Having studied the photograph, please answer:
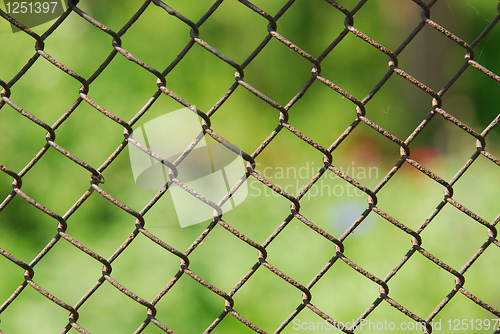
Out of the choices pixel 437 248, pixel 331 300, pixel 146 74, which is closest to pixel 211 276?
pixel 331 300

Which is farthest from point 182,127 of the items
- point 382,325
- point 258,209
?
point 382,325

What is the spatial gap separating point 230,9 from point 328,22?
0.81 metres

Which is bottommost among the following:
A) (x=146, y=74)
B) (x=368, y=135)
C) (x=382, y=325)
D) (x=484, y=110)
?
(x=382, y=325)

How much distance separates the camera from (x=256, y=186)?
3.54 meters

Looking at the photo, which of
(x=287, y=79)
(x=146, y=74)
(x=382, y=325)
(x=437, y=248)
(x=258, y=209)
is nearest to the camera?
(x=382, y=325)

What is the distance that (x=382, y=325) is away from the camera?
2330mm

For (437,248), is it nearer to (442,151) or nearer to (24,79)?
(442,151)

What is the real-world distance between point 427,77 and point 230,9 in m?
1.66

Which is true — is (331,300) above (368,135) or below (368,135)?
below

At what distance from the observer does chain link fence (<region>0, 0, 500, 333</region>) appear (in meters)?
2.50

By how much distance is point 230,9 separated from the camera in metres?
4.59

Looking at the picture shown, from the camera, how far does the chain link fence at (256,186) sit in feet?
8.19

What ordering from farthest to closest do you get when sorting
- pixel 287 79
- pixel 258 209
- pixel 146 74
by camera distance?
pixel 287 79 → pixel 146 74 → pixel 258 209

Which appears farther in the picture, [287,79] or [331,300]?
[287,79]
